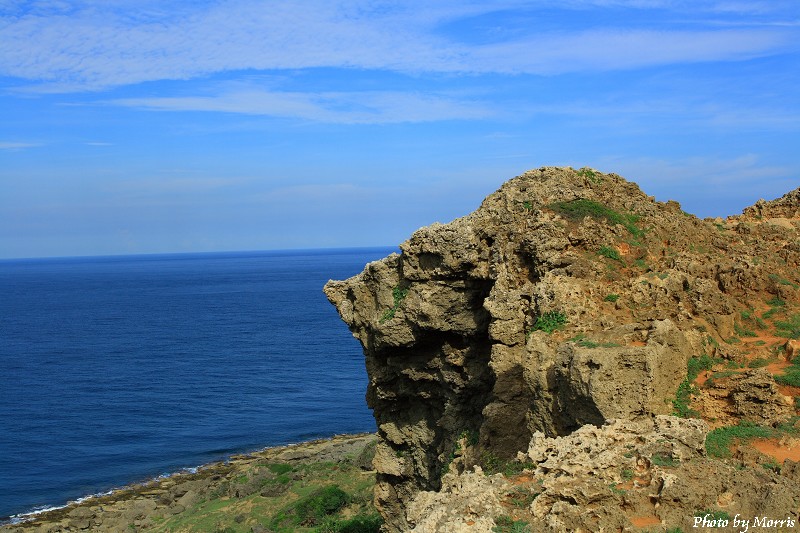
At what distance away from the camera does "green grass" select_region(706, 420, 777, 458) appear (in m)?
14.1

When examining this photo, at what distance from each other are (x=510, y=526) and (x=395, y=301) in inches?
552

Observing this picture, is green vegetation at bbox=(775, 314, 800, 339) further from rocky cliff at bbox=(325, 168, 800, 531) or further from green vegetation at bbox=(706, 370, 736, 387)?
green vegetation at bbox=(706, 370, 736, 387)

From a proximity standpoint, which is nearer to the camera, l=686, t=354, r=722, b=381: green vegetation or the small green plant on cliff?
l=686, t=354, r=722, b=381: green vegetation

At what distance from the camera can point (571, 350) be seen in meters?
16.6

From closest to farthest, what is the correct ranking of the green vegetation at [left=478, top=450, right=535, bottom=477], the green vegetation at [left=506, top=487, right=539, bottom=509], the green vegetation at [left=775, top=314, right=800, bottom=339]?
the green vegetation at [left=506, top=487, right=539, bottom=509] < the green vegetation at [left=478, top=450, right=535, bottom=477] < the green vegetation at [left=775, top=314, right=800, bottom=339]

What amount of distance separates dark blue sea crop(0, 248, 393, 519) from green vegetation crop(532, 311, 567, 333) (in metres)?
44.2

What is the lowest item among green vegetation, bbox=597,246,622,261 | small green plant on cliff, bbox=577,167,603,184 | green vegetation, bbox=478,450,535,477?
green vegetation, bbox=478,450,535,477

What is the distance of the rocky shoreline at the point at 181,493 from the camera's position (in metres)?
44.1

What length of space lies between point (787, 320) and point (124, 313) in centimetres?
14743

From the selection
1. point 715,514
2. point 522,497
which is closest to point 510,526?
point 522,497

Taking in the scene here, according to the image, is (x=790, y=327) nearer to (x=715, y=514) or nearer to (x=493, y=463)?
(x=493, y=463)

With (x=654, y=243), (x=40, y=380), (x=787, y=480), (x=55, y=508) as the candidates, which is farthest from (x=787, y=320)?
(x=40, y=380)

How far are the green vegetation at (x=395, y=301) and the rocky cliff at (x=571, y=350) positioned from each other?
0.05 meters

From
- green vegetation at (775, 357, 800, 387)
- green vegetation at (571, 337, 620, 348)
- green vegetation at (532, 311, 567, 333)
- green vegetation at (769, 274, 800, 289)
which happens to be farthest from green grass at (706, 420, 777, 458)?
green vegetation at (769, 274, 800, 289)
